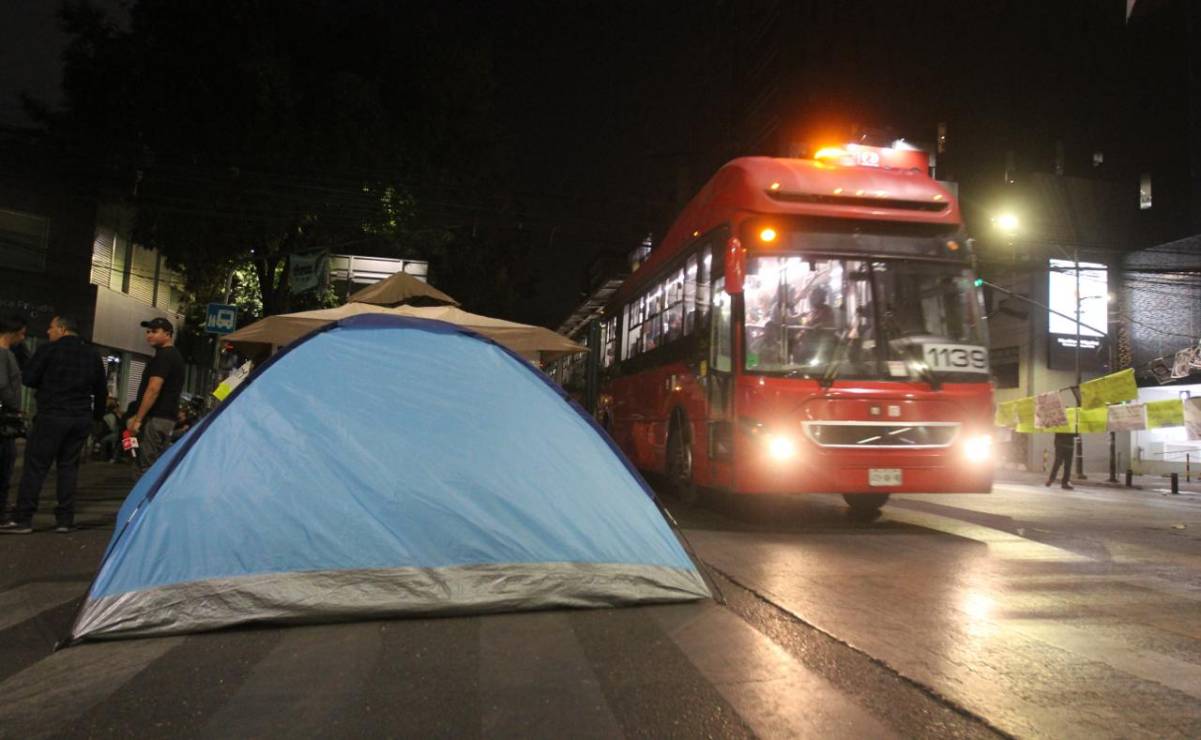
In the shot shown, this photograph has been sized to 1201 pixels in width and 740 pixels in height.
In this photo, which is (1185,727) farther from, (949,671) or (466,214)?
(466,214)

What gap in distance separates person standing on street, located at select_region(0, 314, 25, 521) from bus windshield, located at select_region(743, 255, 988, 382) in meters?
6.52

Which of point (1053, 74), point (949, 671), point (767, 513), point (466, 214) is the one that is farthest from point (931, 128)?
point (949, 671)

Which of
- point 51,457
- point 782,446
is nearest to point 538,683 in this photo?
point 782,446

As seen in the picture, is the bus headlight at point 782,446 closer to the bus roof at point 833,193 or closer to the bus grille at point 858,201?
the bus roof at point 833,193

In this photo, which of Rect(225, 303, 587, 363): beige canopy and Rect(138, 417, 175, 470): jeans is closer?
Rect(138, 417, 175, 470): jeans

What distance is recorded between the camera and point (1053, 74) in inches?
1166

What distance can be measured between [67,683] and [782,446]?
5849mm

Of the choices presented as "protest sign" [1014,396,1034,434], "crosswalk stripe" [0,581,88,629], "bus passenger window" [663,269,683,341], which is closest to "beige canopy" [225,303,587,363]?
"bus passenger window" [663,269,683,341]

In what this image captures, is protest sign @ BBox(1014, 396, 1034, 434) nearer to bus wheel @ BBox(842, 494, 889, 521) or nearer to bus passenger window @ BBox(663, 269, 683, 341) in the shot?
bus wheel @ BBox(842, 494, 889, 521)

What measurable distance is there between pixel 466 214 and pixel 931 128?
20.1 metres

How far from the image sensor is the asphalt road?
292 cm

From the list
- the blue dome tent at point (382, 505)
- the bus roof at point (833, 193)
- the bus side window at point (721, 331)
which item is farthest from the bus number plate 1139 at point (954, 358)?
the blue dome tent at point (382, 505)

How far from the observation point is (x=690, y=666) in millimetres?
3559

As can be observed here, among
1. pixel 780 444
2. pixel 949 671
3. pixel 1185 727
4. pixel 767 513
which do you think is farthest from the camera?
pixel 767 513
